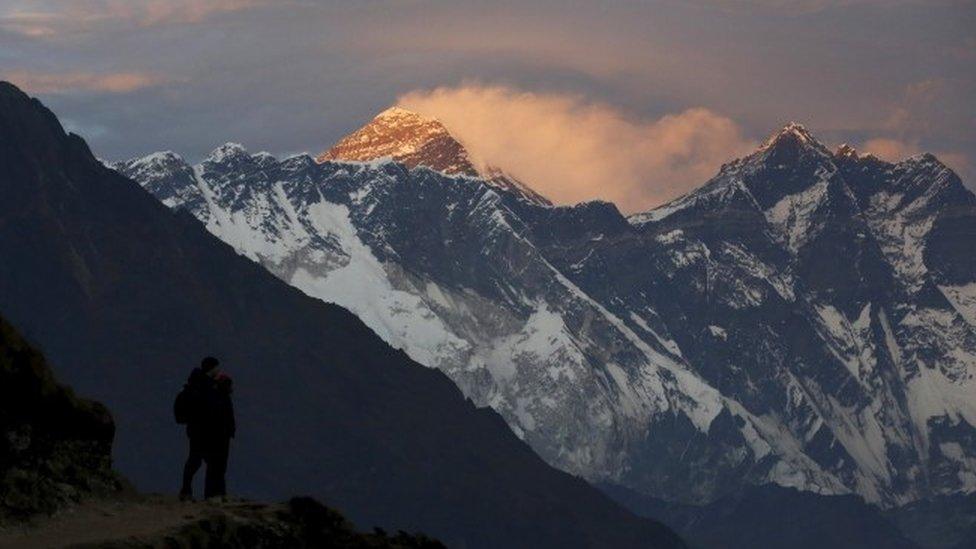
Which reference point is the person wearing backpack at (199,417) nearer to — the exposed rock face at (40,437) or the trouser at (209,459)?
the trouser at (209,459)

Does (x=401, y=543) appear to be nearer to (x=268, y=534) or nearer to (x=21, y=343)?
(x=268, y=534)

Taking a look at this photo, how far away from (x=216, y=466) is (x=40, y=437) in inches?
246

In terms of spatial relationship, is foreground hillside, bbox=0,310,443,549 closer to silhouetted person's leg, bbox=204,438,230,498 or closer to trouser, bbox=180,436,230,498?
trouser, bbox=180,436,230,498

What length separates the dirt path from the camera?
43.3 meters

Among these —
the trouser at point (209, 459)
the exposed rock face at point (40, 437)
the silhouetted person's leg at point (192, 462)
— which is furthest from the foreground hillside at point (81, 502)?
the trouser at point (209, 459)

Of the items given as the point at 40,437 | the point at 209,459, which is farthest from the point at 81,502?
the point at 209,459

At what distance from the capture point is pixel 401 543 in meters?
50.8

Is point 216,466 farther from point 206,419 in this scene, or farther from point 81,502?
point 81,502

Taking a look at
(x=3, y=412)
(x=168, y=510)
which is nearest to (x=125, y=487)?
(x=168, y=510)

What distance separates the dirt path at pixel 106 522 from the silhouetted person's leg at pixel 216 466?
1767 millimetres

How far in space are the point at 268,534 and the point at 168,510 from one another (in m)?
2.08

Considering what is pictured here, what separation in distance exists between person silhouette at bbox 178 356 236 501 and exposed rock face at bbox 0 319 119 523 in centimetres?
Answer: 358

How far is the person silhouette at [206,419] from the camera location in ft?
168

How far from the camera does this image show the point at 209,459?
51562 millimetres
